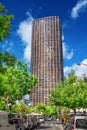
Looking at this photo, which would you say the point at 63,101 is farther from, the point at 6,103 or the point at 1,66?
the point at 1,66

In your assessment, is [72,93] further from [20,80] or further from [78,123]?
[78,123]

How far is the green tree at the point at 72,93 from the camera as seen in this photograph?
95.3 meters

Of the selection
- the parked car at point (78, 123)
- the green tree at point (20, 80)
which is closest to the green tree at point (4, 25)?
the parked car at point (78, 123)

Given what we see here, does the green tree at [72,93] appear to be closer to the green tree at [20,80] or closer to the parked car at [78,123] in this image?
the green tree at [20,80]

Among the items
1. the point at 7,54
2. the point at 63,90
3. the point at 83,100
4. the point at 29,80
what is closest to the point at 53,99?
the point at 63,90

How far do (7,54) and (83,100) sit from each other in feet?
226

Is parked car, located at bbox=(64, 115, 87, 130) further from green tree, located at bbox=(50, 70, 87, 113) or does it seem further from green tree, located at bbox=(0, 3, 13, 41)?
green tree, located at bbox=(50, 70, 87, 113)

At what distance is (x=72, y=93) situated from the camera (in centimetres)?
9969

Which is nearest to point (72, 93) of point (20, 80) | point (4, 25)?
point (20, 80)

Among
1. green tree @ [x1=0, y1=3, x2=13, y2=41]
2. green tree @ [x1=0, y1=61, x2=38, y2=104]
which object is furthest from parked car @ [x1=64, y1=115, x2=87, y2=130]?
green tree @ [x1=0, y1=61, x2=38, y2=104]

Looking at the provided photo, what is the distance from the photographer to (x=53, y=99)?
105188 millimetres

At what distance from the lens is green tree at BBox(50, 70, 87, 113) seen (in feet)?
313

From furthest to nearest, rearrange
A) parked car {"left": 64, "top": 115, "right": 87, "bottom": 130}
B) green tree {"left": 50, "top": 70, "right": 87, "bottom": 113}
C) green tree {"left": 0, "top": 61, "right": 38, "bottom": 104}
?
green tree {"left": 50, "top": 70, "right": 87, "bottom": 113} → green tree {"left": 0, "top": 61, "right": 38, "bottom": 104} → parked car {"left": 64, "top": 115, "right": 87, "bottom": 130}

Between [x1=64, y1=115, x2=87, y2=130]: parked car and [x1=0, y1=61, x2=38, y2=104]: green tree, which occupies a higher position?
[x1=0, y1=61, x2=38, y2=104]: green tree
